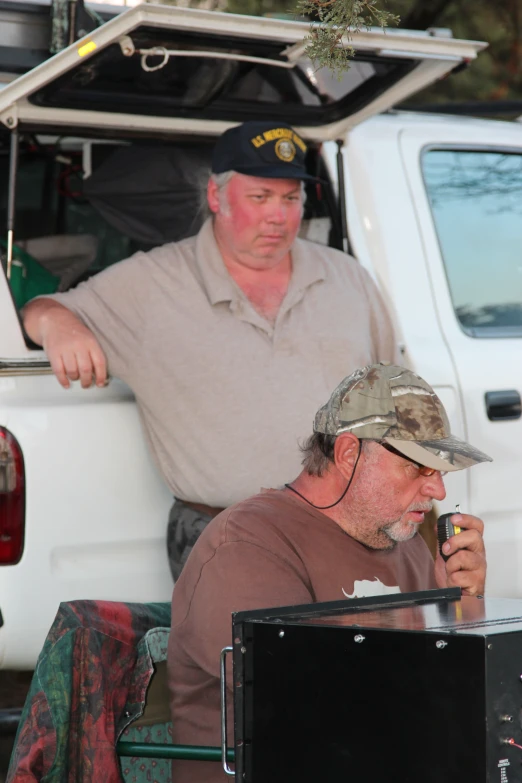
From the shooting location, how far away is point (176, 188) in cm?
433

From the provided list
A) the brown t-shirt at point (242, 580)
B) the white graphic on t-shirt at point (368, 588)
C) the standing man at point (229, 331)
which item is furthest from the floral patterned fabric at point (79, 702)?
the standing man at point (229, 331)

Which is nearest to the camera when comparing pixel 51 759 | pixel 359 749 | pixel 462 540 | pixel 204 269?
pixel 359 749

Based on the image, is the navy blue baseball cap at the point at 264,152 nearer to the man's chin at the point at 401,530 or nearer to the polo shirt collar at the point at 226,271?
the polo shirt collar at the point at 226,271

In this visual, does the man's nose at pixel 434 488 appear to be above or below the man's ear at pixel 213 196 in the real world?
below

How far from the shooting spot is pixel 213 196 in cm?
391

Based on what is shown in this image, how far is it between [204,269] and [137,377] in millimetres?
438

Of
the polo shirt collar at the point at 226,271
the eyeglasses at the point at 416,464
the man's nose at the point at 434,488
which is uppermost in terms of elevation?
the polo shirt collar at the point at 226,271

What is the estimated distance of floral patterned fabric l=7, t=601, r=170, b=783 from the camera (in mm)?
2441

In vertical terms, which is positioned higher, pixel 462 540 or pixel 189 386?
pixel 189 386

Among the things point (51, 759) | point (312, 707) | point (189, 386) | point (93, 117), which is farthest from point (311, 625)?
point (93, 117)

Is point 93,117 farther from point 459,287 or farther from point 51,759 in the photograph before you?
point 51,759

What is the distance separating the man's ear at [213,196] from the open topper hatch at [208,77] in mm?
228

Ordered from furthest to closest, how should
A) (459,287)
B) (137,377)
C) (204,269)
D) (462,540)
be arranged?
(459,287), (204,269), (137,377), (462,540)

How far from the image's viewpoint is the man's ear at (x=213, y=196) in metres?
3.89
